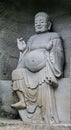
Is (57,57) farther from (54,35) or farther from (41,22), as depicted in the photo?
(41,22)

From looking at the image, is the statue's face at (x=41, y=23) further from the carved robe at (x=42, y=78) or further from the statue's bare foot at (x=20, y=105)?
the statue's bare foot at (x=20, y=105)

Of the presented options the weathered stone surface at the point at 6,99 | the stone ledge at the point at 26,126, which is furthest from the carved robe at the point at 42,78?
the weathered stone surface at the point at 6,99

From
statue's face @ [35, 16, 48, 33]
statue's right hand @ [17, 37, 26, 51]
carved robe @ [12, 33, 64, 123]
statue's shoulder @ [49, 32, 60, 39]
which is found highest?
statue's face @ [35, 16, 48, 33]

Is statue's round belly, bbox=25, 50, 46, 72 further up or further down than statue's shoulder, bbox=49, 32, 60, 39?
further down

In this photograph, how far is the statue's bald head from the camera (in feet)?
17.6

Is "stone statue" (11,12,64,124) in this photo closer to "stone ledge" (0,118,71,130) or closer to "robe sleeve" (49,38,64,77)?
"robe sleeve" (49,38,64,77)

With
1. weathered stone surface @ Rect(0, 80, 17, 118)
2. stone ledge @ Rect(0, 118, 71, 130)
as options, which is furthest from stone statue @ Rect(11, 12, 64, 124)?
A: weathered stone surface @ Rect(0, 80, 17, 118)

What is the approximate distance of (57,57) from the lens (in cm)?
509

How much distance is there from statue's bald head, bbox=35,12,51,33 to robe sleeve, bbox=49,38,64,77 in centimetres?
28

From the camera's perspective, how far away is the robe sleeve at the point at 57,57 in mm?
4969

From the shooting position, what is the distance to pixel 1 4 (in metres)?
5.66

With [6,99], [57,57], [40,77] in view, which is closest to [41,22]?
[57,57]

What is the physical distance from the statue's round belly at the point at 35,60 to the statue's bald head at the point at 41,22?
434mm

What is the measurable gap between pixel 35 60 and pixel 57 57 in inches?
12.0
